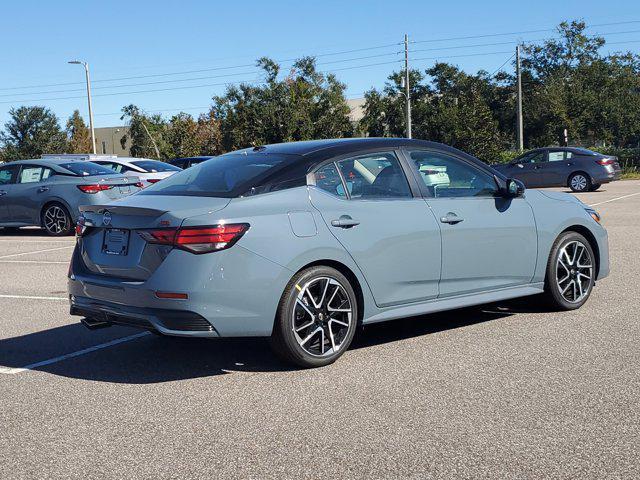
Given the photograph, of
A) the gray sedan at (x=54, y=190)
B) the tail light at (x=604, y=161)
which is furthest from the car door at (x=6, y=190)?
the tail light at (x=604, y=161)

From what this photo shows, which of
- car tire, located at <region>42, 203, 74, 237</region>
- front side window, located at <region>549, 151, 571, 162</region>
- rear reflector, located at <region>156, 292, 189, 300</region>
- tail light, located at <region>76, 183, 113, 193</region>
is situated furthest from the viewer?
front side window, located at <region>549, 151, 571, 162</region>

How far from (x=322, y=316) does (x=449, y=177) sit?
5.78ft

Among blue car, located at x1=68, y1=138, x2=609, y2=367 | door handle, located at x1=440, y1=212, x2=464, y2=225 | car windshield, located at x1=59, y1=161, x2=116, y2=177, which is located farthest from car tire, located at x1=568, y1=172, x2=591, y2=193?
door handle, located at x1=440, y1=212, x2=464, y2=225

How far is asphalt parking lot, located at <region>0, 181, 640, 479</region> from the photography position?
152 inches

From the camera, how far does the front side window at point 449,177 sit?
6.42 meters

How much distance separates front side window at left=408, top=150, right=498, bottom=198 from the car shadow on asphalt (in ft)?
3.64

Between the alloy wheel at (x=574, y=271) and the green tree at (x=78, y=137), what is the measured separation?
7164 centimetres

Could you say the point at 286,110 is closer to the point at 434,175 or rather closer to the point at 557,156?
the point at 557,156

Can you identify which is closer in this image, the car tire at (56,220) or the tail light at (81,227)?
the tail light at (81,227)

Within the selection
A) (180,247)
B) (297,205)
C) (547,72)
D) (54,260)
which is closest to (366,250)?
(297,205)

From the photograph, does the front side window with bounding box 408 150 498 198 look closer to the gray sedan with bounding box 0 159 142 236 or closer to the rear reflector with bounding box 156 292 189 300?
the rear reflector with bounding box 156 292 189 300

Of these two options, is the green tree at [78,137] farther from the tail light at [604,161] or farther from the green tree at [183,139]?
the tail light at [604,161]

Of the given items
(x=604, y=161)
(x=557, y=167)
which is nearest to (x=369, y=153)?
(x=604, y=161)

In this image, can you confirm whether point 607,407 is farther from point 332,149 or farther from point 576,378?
point 332,149
